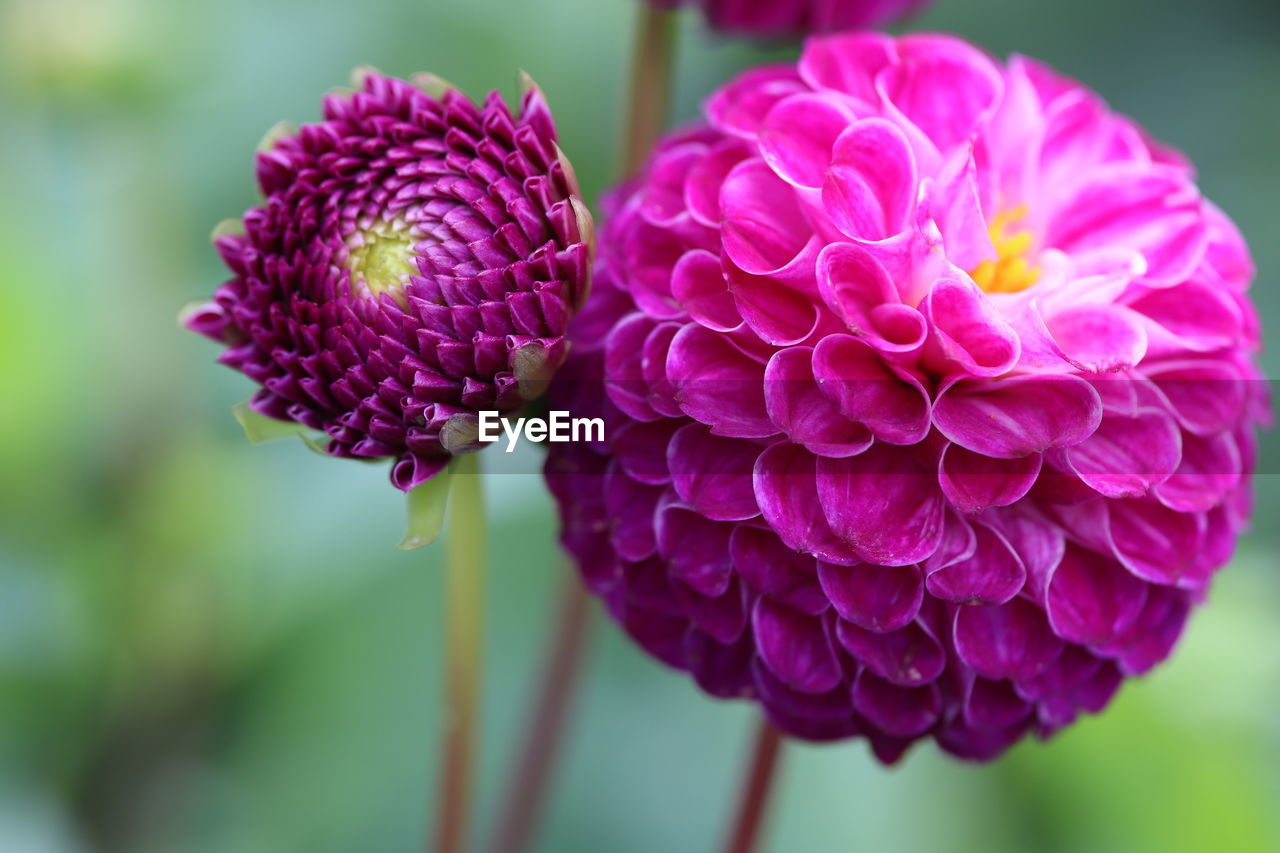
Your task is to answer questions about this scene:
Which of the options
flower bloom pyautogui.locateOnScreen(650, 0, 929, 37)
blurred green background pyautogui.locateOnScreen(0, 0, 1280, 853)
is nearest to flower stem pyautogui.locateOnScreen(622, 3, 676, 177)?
flower bloom pyautogui.locateOnScreen(650, 0, 929, 37)

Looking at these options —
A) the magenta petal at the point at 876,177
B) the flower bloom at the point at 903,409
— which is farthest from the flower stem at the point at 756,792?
the magenta petal at the point at 876,177

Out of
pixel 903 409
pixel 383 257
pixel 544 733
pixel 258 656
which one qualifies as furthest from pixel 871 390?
pixel 258 656

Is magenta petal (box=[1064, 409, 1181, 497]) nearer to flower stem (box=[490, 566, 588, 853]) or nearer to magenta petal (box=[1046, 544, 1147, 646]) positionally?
magenta petal (box=[1046, 544, 1147, 646])

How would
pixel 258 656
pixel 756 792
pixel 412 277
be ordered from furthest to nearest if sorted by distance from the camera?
pixel 258 656, pixel 756 792, pixel 412 277

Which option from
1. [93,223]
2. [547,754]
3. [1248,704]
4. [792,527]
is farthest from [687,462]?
[93,223]

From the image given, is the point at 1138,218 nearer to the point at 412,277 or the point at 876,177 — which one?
the point at 876,177

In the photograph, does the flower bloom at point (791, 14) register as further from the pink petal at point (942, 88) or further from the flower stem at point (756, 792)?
the flower stem at point (756, 792)

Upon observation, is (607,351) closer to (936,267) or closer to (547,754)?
(936,267)
